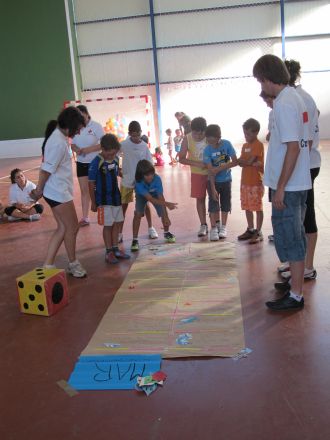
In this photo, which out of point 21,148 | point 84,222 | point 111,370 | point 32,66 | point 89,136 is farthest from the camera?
point 21,148

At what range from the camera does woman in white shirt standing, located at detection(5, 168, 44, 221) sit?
6254mm

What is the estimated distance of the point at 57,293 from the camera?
3.28 metres

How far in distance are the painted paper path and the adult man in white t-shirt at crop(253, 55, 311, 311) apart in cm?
51

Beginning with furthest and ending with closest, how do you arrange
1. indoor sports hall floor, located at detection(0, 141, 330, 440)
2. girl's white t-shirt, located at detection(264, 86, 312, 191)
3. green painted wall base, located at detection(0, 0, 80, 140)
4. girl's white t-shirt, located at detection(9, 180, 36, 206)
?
green painted wall base, located at detection(0, 0, 80, 140)
girl's white t-shirt, located at detection(9, 180, 36, 206)
girl's white t-shirt, located at detection(264, 86, 312, 191)
indoor sports hall floor, located at detection(0, 141, 330, 440)

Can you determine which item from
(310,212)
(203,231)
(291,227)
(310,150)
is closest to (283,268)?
(310,212)

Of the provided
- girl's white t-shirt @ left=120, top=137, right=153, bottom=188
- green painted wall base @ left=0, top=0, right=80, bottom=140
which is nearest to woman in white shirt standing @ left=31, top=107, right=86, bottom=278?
girl's white t-shirt @ left=120, top=137, right=153, bottom=188

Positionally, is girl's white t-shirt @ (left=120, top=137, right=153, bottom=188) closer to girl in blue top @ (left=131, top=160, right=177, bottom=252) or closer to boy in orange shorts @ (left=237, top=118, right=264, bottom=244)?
girl in blue top @ (left=131, top=160, right=177, bottom=252)

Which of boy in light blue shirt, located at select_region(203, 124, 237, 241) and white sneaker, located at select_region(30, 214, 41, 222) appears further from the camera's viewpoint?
white sneaker, located at select_region(30, 214, 41, 222)

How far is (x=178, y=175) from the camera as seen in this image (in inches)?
376

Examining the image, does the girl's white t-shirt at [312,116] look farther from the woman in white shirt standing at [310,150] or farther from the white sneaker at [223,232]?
the white sneaker at [223,232]

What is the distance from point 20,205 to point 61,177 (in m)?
2.92

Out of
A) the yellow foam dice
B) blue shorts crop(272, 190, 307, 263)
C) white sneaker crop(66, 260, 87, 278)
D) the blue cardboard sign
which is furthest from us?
white sneaker crop(66, 260, 87, 278)

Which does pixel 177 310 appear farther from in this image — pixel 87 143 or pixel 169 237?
pixel 87 143

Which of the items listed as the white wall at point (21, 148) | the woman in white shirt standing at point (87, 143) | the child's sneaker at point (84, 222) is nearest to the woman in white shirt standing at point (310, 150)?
the woman in white shirt standing at point (87, 143)
